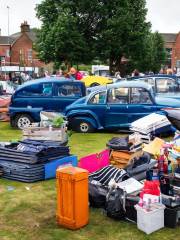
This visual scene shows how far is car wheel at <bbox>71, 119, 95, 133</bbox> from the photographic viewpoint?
540 inches

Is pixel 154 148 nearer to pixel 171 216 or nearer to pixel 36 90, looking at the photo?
→ pixel 171 216

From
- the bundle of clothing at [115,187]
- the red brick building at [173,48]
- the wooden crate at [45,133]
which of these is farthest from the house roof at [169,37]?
the bundle of clothing at [115,187]

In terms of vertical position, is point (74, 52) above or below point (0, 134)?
above

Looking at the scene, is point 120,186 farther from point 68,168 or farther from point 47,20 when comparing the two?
point 47,20

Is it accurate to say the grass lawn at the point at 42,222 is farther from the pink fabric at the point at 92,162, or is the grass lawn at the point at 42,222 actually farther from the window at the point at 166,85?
the window at the point at 166,85

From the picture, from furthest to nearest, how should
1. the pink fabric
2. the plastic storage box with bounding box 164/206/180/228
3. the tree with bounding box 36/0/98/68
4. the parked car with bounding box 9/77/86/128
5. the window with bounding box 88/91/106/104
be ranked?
the tree with bounding box 36/0/98/68
the parked car with bounding box 9/77/86/128
the window with bounding box 88/91/106/104
the pink fabric
the plastic storage box with bounding box 164/206/180/228

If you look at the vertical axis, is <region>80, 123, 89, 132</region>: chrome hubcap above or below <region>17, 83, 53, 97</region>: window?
below

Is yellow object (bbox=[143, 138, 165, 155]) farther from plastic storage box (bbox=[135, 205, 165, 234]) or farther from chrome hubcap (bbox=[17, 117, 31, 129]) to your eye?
chrome hubcap (bbox=[17, 117, 31, 129])

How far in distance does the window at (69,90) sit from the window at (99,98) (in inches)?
59.2

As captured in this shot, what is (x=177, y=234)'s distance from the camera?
19.4 feet

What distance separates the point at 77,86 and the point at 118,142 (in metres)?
6.27

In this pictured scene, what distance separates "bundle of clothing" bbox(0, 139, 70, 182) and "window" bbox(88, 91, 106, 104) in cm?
477

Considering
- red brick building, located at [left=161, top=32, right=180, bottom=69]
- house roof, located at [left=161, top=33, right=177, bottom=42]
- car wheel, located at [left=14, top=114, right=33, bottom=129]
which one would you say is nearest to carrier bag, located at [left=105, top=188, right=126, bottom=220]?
car wheel, located at [left=14, top=114, right=33, bottom=129]

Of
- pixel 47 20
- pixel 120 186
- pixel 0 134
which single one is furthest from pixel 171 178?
pixel 47 20
